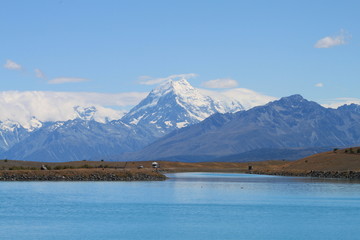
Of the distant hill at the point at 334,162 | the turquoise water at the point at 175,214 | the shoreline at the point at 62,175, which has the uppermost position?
the distant hill at the point at 334,162

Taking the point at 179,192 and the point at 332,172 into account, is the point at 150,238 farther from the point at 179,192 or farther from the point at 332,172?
the point at 332,172

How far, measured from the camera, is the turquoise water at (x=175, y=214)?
2205 inches

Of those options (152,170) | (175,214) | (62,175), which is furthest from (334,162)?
(175,214)

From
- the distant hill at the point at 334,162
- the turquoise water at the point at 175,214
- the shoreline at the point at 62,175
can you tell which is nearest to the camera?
the turquoise water at the point at 175,214

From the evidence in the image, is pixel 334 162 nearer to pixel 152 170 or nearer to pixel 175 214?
pixel 152 170

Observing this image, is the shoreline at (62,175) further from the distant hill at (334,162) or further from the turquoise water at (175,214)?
the distant hill at (334,162)

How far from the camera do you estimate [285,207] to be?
7850 centimetres

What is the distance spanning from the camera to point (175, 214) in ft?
227

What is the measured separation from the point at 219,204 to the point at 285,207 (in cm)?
838

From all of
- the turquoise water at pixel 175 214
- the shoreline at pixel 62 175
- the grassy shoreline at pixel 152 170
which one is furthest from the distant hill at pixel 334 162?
the turquoise water at pixel 175 214

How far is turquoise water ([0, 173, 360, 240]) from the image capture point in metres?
56.0

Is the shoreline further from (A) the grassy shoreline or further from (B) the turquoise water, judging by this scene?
(B) the turquoise water

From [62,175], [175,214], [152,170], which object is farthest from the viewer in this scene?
[152,170]

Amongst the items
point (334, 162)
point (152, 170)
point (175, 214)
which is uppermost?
point (334, 162)
